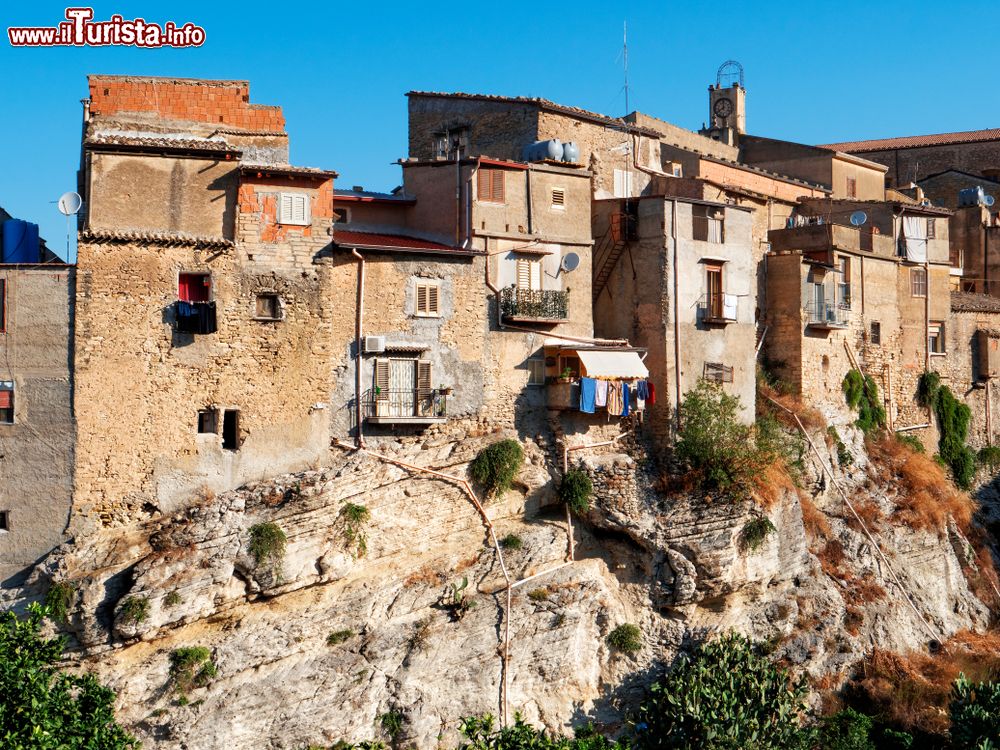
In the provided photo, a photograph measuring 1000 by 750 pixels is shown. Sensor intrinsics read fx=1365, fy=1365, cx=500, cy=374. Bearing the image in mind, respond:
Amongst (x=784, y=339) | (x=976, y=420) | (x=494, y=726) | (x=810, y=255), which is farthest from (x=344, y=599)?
(x=976, y=420)

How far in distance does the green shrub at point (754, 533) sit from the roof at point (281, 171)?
51.0 feet

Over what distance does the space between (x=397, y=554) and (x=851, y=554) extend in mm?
16393

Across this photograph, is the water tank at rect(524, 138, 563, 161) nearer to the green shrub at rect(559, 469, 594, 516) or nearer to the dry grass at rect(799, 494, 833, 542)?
the green shrub at rect(559, 469, 594, 516)

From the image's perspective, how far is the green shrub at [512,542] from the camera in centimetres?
3734

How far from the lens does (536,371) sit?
131 feet

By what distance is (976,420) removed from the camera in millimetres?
55219

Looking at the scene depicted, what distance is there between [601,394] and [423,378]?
5230 millimetres

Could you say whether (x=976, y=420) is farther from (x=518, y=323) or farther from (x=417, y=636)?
(x=417, y=636)

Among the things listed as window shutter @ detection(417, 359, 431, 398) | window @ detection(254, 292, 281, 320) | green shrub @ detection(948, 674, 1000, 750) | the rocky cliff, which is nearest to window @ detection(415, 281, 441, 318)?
window shutter @ detection(417, 359, 431, 398)

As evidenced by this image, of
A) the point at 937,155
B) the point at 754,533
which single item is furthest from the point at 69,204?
the point at 937,155

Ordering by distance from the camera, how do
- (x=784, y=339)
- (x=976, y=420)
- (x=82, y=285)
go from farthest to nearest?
(x=976, y=420), (x=784, y=339), (x=82, y=285)

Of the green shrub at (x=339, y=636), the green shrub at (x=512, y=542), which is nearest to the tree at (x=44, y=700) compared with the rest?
the green shrub at (x=339, y=636)

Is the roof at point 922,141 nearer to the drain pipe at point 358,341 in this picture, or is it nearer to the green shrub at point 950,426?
the green shrub at point 950,426

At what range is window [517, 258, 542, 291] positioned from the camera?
40.0 metres
